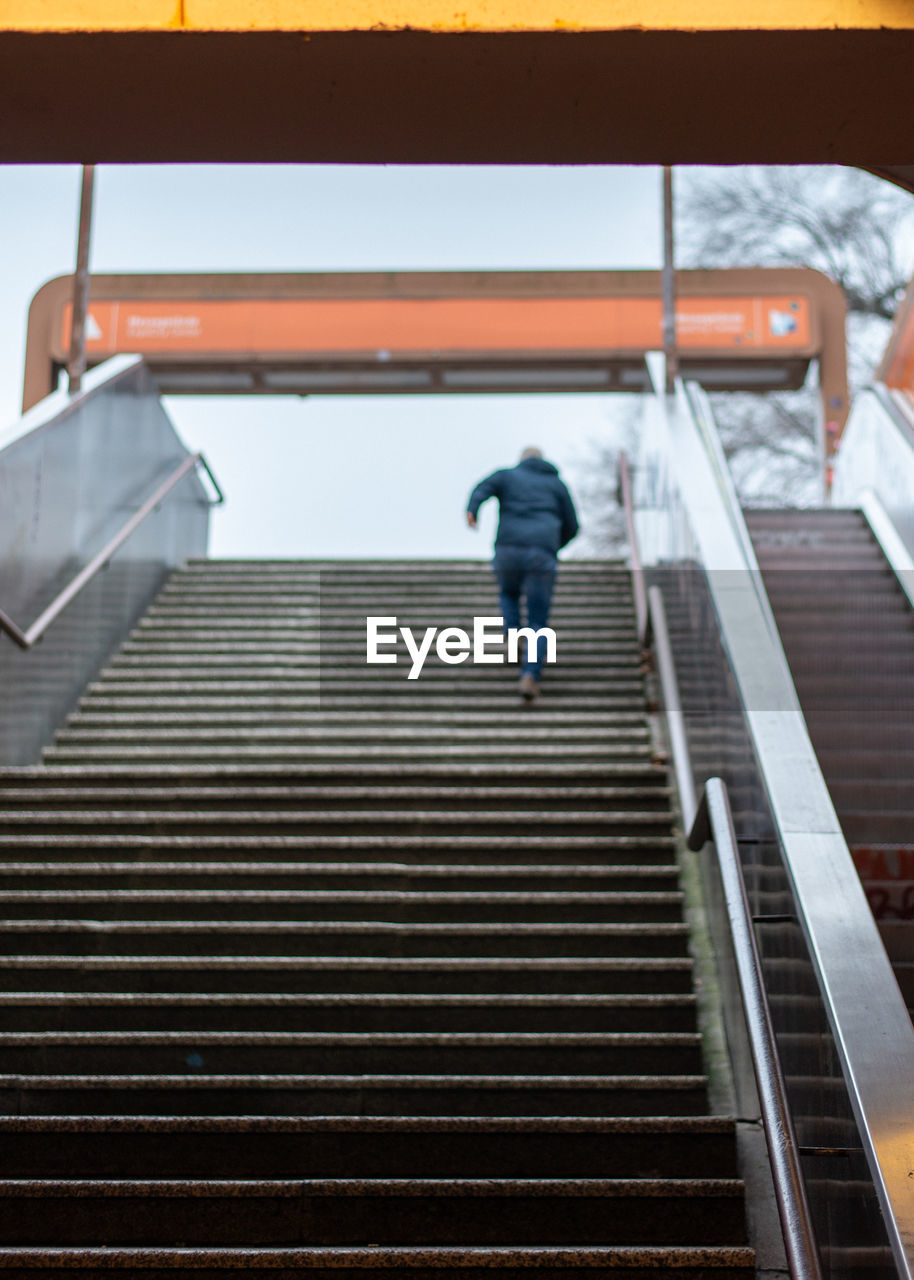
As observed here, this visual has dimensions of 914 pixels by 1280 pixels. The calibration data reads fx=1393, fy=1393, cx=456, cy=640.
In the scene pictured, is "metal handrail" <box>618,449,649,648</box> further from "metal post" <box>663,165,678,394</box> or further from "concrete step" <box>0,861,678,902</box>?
"concrete step" <box>0,861,678,902</box>

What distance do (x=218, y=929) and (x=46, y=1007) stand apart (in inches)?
23.6

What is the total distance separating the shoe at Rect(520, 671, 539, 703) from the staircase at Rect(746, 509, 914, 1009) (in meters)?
1.18

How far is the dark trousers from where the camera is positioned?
704cm

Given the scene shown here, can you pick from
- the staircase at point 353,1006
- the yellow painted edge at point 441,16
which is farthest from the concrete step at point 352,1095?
the yellow painted edge at point 441,16

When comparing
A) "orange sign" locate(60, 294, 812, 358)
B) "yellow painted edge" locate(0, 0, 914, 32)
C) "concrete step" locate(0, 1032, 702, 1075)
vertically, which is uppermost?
"orange sign" locate(60, 294, 812, 358)

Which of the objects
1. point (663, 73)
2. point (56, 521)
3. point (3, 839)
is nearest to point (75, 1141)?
point (3, 839)

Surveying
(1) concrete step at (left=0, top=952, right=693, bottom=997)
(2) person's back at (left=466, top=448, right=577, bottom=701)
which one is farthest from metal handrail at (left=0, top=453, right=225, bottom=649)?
(2) person's back at (left=466, top=448, right=577, bottom=701)

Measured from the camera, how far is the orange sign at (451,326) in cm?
1265

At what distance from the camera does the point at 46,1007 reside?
13.8ft

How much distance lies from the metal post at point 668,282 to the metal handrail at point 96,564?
3.29 meters

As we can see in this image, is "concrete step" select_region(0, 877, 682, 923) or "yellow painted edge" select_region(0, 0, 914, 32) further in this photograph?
"concrete step" select_region(0, 877, 682, 923)

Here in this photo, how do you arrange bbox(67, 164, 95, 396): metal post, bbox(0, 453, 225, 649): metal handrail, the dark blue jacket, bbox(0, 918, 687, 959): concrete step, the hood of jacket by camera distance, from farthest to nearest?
bbox(67, 164, 95, 396): metal post < the hood of jacket < the dark blue jacket < bbox(0, 453, 225, 649): metal handrail < bbox(0, 918, 687, 959): concrete step

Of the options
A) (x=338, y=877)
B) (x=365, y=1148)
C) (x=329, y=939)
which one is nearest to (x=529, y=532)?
(x=338, y=877)

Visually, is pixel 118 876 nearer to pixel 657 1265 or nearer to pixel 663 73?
pixel 657 1265
